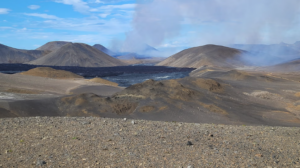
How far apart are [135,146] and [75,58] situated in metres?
136

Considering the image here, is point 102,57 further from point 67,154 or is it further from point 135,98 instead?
point 67,154

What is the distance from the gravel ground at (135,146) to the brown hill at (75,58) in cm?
12907

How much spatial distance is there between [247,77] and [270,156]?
42.7m

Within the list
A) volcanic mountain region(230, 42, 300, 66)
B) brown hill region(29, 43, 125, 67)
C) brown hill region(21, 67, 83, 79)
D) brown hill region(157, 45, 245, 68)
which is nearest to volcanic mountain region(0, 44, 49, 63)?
brown hill region(29, 43, 125, 67)

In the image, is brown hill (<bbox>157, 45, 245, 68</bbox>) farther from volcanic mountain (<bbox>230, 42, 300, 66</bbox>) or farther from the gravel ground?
the gravel ground

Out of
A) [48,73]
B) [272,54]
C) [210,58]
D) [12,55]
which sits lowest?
[48,73]

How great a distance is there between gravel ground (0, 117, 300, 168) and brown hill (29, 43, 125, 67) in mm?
129072

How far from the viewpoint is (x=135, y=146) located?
7793 millimetres

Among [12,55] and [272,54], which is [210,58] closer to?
[272,54]

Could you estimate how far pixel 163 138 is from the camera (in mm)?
8719

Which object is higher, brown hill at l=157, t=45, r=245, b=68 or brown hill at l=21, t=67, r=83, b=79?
brown hill at l=157, t=45, r=245, b=68

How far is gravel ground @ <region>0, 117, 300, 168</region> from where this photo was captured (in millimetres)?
6625

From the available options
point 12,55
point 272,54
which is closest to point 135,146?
point 272,54

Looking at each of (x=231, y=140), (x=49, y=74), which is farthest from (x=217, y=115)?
(x=49, y=74)
